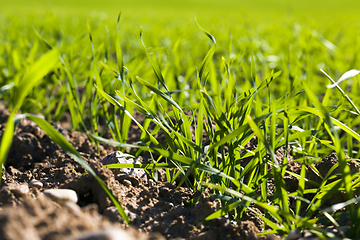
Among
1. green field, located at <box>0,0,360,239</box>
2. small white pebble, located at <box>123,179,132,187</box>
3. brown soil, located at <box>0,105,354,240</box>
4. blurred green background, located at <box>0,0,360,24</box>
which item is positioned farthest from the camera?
blurred green background, located at <box>0,0,360,24</box>

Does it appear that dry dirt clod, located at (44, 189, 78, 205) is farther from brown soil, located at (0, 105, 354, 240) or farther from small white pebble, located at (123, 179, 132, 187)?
small white pebble, located at (123, 179, 132, 187)

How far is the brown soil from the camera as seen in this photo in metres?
0.54

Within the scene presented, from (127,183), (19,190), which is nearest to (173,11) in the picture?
(127,183)

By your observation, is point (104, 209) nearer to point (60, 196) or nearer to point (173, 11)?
point (60, 196)

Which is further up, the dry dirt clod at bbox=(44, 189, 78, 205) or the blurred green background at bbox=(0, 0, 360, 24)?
the blurred green background at bbox=(0, 0, 360, 24)

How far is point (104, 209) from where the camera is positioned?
35.2 inches

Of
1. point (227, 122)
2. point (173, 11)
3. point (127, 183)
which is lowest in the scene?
point (127, 183)

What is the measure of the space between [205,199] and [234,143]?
0.20m

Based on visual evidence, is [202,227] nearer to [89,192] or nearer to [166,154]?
[166,154]

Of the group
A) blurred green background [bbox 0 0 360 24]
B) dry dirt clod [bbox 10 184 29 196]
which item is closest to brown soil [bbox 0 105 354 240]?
dry dirt clod [bbox 10 184 29 196]

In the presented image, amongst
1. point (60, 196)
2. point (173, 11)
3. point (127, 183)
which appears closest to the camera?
point (60, 196)

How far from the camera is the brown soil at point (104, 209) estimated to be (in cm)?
54

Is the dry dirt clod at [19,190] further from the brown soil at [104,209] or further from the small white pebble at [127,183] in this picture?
the small white pebble at [127,183]

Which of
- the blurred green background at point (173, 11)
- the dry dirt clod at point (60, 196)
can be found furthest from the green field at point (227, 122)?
the blurred green background at point (173, 11)
